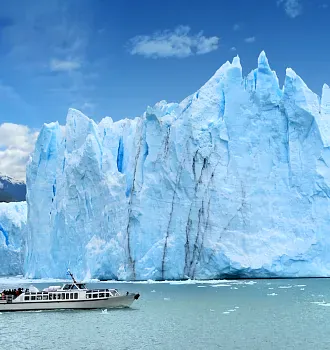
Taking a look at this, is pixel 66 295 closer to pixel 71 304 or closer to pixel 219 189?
pixel 71 304

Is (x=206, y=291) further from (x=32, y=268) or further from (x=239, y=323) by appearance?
(x=32, y=268)

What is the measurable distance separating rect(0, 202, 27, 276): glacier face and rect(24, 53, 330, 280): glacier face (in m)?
14.6

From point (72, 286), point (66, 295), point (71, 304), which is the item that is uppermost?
point (72, 286)

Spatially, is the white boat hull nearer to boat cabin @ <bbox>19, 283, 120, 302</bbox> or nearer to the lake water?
boat cabin @ <bbox>19, 283, 120, 302</bbox>

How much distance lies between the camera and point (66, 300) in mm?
19859

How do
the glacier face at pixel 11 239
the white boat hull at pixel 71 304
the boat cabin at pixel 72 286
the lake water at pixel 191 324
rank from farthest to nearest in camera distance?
1. the glacier face at pixel 11 239
2. the boat cabin at pixel 72 286
3. the white boat hull at pixel 71 304
4. the lake water at pixel 191 324

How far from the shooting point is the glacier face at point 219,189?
95.9ft

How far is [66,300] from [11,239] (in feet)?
89.0

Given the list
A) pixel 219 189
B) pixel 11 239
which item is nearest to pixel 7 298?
pixel 219 189

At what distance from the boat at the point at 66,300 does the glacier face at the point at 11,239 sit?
25.5 meters

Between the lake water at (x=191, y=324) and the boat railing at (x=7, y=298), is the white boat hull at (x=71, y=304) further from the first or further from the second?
the lake water at (x=191, y=324)

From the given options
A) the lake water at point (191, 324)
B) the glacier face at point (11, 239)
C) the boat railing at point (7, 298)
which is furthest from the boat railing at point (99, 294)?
the glacier face at point (11, 239)

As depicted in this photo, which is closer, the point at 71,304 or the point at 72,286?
the point at 71,304

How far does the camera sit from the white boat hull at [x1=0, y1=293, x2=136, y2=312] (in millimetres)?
19891
